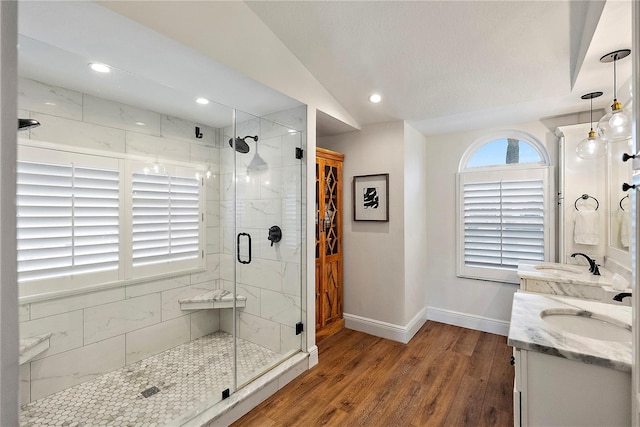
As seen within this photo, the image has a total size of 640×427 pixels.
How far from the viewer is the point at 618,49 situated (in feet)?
5.69

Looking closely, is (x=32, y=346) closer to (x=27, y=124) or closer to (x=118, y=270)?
(x=118, y=270)

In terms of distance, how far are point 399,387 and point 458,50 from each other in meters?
2.68

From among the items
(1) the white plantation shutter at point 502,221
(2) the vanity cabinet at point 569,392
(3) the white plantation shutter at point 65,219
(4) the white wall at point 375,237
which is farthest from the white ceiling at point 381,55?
(2) the vanity cabinet at point 569,392

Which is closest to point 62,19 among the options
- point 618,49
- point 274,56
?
point 274,56

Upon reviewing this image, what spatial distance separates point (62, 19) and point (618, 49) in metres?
3.09

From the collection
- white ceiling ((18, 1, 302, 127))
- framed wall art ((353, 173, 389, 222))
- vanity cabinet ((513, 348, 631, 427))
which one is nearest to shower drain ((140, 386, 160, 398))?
white ceiling ((18, 1, 302, 127))

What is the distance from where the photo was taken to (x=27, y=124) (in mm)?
1843

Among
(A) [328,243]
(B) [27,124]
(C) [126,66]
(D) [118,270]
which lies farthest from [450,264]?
(B) [27,124]

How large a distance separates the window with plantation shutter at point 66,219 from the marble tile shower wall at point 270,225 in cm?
102

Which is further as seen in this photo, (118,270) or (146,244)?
(146,244)

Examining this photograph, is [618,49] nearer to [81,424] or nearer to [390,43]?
[390,43]

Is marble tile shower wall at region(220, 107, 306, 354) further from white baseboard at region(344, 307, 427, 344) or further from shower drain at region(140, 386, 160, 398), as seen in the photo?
white baseboard at region(344, 307, 427, 344)

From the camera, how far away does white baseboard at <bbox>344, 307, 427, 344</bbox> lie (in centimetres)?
318

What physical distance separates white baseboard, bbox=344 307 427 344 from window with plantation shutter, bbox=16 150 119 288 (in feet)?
8.36
